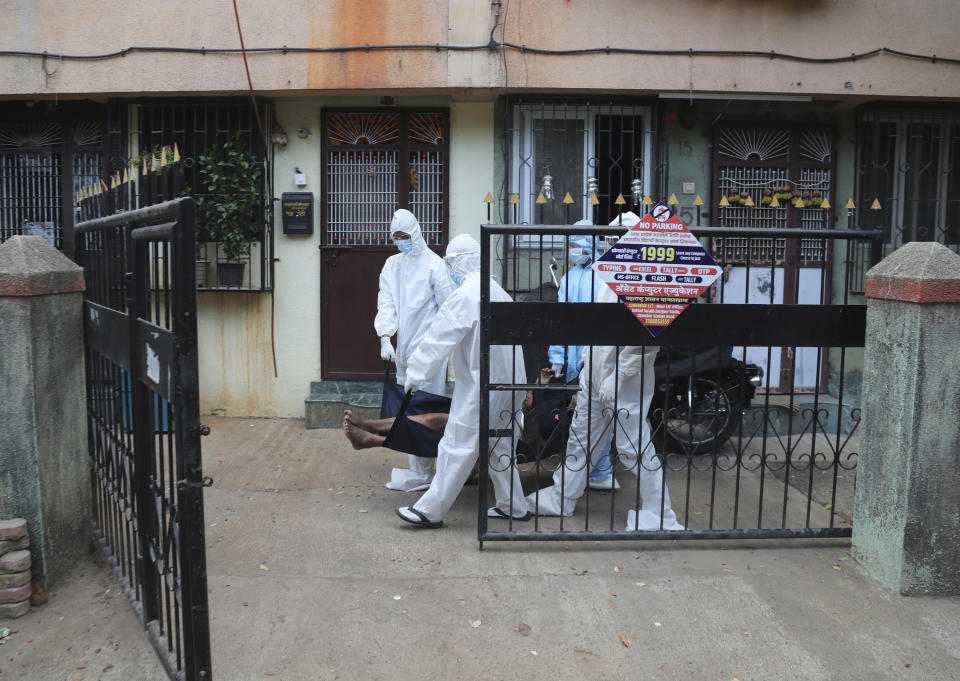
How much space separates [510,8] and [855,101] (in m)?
3.43

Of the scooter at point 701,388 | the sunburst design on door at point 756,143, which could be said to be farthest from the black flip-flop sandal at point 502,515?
the sunburst design on door at point 756,143

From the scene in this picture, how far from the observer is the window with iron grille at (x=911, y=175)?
763cm

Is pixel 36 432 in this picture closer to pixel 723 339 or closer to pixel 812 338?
pixel 723 339

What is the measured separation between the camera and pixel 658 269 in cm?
422

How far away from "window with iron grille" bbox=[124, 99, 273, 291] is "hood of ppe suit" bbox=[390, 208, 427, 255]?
2.02 m

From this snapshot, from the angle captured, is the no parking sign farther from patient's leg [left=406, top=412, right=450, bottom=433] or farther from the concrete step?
the concrete step

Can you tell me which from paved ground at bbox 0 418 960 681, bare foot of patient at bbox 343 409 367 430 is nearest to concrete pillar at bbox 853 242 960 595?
paved ground at bbox 0 418 960 681

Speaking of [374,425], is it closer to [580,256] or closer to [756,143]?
[580,256]

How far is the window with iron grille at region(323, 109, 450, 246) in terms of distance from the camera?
770 cm

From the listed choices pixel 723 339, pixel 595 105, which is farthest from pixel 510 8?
pixel 723 339

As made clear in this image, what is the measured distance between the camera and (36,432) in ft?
12.2

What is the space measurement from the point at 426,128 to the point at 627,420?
4.22m

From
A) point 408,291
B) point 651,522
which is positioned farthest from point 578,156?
point 651,522

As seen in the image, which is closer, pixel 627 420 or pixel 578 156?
pixel 627 420
